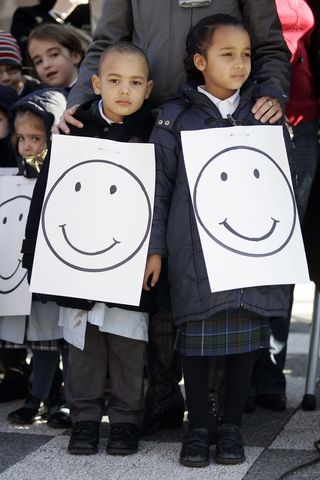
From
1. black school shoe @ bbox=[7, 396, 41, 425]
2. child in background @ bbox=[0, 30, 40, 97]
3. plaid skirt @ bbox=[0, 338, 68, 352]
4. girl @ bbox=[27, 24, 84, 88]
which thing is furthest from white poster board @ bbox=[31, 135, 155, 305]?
child in background @ bbox=[0, 30, 40, 97]

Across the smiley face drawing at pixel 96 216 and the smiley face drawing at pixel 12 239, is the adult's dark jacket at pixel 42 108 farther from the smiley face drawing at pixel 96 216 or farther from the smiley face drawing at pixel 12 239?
the smiley face drawing at pixel 96 216

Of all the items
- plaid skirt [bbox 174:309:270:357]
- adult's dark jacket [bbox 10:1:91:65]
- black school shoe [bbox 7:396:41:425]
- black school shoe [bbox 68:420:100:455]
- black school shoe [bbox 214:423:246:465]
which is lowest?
black school shoe [bbox 7:396:41:425]

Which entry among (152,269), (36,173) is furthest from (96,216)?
(36,173)

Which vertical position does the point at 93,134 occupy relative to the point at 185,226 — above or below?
above

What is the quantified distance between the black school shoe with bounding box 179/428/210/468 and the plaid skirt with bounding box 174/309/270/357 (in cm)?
27

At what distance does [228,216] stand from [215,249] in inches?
4.9

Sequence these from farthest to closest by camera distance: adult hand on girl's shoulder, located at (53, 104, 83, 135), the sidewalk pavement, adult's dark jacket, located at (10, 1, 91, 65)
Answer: adult's dark jacket, located at (10, 1, 91, 65)
adult hand on girl's shoulder, located at (53, 104, 83, 135)
the sidewalk pavement

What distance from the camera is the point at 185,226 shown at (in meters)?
3.38

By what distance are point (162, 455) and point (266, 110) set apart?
127 cm

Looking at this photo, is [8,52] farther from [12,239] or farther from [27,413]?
[27,413]

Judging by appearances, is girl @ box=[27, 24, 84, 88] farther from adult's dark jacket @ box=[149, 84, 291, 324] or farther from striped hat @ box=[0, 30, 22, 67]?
adult's dark jacket @ box=[149, 84, 291, 324]

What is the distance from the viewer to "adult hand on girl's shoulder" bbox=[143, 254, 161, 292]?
345 centimetres

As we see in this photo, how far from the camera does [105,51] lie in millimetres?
3596

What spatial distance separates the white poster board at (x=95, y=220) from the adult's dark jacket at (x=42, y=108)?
1.63ft
